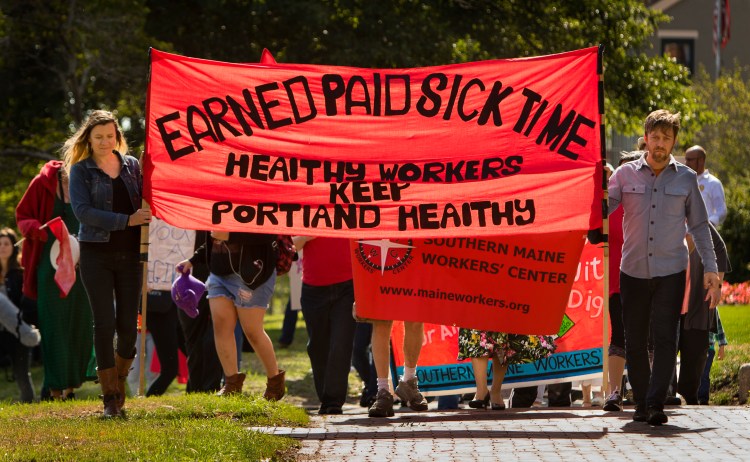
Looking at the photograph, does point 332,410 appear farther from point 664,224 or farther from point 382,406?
point 664,224

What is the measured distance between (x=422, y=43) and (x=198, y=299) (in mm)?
13499

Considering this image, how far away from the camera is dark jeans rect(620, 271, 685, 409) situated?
9492 mm

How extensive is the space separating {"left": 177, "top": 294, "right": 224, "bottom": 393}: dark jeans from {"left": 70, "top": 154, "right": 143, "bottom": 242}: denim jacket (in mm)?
3013

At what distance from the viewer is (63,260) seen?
38.8 feet

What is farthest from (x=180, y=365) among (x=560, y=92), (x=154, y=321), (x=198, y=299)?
(x=560, y=92)

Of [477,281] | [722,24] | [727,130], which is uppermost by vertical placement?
[722,24]

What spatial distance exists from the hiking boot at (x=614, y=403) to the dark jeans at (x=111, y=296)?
320 centimetres

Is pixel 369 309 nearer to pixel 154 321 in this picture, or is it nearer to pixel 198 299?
pixel 198 299

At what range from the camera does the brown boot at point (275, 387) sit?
1099 cm

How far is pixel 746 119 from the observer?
38.5 m

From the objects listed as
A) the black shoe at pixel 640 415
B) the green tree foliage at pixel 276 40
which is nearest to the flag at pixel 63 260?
the black shoe at pixel 640 415

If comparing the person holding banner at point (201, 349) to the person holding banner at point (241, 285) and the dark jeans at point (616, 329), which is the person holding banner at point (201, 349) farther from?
the dark jeans at point (616, 329)

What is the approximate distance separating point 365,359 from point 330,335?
1904 mm

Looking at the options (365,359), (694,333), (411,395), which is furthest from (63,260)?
(694,333)
